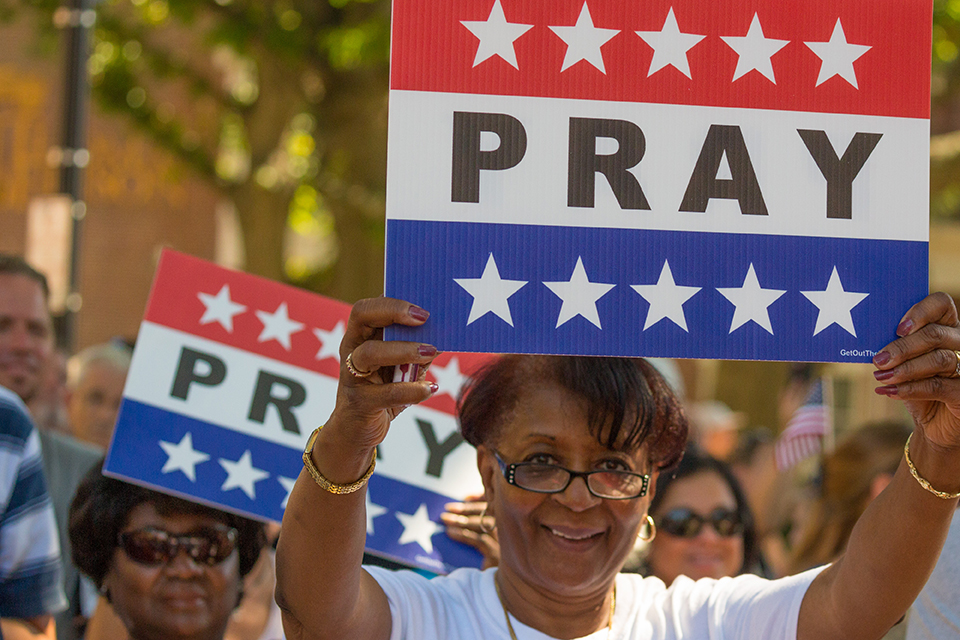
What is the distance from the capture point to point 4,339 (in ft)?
13.2

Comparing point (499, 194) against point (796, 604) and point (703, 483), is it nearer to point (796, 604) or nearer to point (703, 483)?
point (796, 604)

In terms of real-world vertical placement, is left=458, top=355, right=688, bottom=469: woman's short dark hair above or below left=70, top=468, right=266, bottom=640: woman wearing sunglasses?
above

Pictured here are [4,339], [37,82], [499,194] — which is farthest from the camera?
[37,82]

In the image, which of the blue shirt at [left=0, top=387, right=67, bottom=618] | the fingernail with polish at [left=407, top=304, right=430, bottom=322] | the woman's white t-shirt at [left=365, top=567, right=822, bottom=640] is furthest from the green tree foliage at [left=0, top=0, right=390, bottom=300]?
the fingernail with polish at [left=407, top=304, right=430, bottom=322]

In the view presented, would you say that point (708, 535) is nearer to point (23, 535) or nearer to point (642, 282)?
point (642, 282)

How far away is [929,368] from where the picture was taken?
6.14 feet

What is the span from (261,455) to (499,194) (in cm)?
129

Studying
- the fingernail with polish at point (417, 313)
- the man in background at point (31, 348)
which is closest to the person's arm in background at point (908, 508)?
the fingernail with polish at point (417, 313)

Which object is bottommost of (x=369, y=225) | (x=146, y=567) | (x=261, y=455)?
(x=146, y=567)

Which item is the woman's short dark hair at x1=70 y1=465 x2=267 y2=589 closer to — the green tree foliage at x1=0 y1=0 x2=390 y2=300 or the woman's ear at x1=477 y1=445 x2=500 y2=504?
the woman's ear at x1=477 y1=445 x2=500 y2=504

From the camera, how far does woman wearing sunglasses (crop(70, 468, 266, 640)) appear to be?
2.80 m

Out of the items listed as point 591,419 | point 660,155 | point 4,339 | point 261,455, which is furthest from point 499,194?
point 4,339

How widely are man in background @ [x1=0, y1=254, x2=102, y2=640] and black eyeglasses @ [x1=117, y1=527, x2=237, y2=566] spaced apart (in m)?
1.15

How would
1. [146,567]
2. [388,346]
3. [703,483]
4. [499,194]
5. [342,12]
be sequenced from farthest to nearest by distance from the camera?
[342,12] → [703,483] → [146,567] → [499,194] → [388,346]
